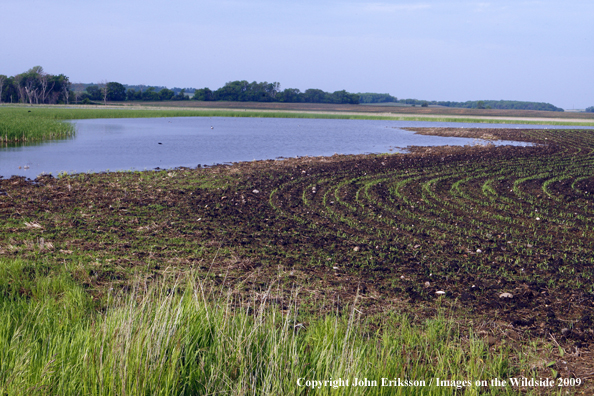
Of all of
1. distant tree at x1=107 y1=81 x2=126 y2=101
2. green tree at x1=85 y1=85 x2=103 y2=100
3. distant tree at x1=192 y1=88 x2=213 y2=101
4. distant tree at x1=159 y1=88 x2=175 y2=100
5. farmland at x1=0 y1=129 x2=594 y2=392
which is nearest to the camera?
farmland at x1=0 y1=129 x2=594 y2=392

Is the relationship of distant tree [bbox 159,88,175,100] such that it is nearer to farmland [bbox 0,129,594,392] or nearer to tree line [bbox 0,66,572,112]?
tree line [bbox 0,66,572,112]

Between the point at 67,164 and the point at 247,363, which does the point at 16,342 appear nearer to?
the point at 247,363

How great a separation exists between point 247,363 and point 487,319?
10.5 ft

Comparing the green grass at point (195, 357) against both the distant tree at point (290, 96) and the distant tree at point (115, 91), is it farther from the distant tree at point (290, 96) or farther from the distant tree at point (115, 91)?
the distant tree at point (115, 91)

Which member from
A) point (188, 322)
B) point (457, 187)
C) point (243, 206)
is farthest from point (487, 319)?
point (457, 187)

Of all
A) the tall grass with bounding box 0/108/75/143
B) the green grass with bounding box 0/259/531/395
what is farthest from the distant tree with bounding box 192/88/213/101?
the green grass with bounding box 0/259/531/395

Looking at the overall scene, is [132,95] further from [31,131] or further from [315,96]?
[31,131]

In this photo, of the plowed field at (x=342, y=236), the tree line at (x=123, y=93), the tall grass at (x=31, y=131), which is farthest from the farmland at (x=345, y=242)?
the tree line at (x=123, y=93)

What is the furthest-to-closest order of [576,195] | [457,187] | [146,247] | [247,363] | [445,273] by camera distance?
[457,187] → [576,195] → [146,247] → [445,273] → [247,363]

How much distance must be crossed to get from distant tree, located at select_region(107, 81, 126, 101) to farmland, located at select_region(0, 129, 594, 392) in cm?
14449

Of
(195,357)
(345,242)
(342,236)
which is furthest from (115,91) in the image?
(195,357)

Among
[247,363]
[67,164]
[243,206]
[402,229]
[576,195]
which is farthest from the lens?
[67,164]

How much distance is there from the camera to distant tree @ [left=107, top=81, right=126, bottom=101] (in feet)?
484

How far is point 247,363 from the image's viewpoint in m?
3.63
